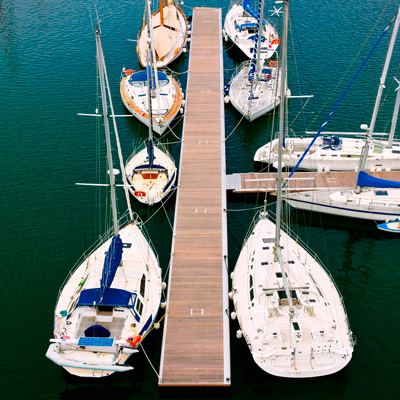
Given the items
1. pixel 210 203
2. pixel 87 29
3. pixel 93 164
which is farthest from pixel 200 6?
pixel 210 203

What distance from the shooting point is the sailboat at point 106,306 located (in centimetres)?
2772

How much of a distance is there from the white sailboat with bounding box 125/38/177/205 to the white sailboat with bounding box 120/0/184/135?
622 centimetres

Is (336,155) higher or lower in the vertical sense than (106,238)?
higher

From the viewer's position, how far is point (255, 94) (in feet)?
181

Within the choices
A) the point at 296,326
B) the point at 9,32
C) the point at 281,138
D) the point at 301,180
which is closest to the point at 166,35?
the point at 9,32

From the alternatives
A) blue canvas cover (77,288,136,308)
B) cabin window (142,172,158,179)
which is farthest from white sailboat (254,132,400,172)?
blue canvas cover (77,288,136,308)

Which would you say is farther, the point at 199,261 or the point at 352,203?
the point at 352,203

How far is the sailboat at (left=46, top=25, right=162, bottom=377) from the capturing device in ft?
90.9

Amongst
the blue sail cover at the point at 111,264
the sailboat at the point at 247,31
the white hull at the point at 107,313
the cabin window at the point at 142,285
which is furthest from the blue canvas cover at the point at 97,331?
the sailboat at the point at 247,31

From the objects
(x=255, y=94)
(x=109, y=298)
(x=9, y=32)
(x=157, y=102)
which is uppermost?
(x=9, y=32)

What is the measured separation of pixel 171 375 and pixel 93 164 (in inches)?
1058

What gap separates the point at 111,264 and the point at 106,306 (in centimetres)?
270

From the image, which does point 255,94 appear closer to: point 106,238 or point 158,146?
point 158,146

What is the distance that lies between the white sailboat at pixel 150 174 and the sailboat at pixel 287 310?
10522mm
